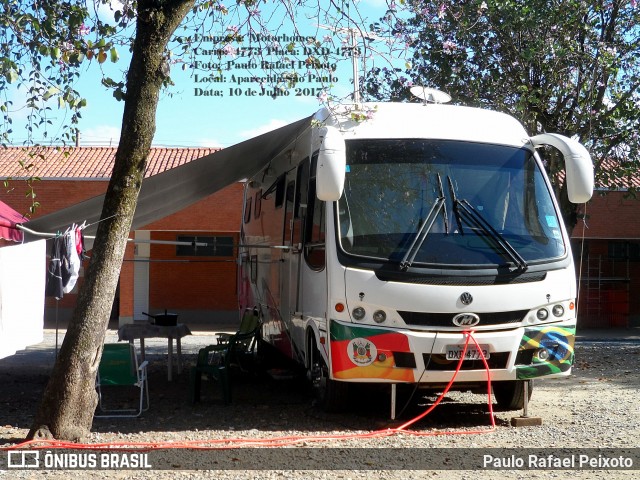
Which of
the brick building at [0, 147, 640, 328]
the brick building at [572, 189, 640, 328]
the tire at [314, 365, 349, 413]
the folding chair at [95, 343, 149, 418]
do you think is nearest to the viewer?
the tire at [314, 365, 349, 413]

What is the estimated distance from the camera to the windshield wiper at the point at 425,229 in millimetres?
7992

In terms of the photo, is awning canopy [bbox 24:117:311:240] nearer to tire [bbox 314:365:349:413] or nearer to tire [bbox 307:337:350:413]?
tire [bbox 307:337:350:413]

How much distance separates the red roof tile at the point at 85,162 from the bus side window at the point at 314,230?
56.2 feet

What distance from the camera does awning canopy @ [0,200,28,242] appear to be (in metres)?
10.0

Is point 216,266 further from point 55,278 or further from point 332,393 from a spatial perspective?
point 332,393

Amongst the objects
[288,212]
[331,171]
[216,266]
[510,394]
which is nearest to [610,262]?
[216,266]

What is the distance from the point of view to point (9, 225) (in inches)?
400

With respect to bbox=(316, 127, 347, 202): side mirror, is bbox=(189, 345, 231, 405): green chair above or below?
below

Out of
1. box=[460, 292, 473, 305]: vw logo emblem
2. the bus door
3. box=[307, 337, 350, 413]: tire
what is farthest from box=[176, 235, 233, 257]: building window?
box=[460, 292, 473, 305]: vw logo emblem

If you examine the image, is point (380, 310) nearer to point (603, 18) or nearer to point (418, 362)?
point (418, 362)

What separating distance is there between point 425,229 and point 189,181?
3955 mm

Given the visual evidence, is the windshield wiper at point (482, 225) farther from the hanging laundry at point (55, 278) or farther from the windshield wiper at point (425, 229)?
the hanging laundry at point (55, 278)

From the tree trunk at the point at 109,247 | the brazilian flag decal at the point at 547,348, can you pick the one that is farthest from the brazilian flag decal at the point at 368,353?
the tree trunk at the point at 109,247

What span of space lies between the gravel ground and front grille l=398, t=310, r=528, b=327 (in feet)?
3.39
